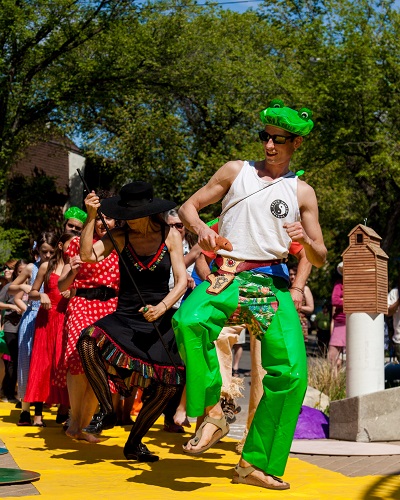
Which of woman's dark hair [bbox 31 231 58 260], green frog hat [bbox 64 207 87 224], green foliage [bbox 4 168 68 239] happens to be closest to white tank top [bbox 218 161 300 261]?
green frog hat [bbox 64 207 87 224]

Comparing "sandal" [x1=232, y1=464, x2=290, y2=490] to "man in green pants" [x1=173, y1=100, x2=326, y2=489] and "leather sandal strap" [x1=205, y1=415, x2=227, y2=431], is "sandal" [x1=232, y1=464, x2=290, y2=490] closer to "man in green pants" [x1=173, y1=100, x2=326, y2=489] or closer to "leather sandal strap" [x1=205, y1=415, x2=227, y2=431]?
"man in green pants" [x1=173, y1=100, x2=326, y2=489]

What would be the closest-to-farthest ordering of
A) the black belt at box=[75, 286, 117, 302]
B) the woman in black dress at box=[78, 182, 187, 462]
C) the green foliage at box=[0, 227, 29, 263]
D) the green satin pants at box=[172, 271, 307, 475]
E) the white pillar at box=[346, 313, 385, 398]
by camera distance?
the green satin pants at box=[172, 271, 307, 475] → the woman in black dress at box=[78, 182, 187, 462] → the black belt at box=[75, 286, 117, 302] → the white pillar at box=[346, 313, 385, 398] → the green foliage at box=[0, 227, 29, 263]

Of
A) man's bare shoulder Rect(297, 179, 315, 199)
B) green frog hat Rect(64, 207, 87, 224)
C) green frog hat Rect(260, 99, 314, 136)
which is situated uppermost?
green frog hat Rect(260, 99, 314, 136)

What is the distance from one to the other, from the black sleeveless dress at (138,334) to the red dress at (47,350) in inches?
94.3

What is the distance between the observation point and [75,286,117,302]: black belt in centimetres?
870

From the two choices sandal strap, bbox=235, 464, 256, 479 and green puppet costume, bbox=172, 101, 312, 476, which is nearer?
green puppet costume, bbox=172, 101, 312, 476

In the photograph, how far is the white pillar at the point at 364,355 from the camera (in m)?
9.50

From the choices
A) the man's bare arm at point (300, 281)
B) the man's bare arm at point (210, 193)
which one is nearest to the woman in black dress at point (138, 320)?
the man's bare arm at point (300, 281)

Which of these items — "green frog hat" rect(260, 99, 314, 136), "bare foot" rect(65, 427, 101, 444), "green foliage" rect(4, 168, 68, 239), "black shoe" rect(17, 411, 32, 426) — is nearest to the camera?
"green frog hat" rect(260, 99, 314, 136)

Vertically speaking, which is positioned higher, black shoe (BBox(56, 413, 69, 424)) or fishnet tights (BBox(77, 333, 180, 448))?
fishnet tights (BBox(77, 333, 180, 448))

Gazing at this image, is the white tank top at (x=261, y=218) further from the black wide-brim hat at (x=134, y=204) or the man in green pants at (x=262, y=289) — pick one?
the black wide-brim hat at (x=134, y=204)

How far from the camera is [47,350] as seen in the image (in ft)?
33.2

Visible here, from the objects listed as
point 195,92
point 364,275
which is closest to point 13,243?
point 195,92

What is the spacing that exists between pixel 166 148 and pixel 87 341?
109 ft
